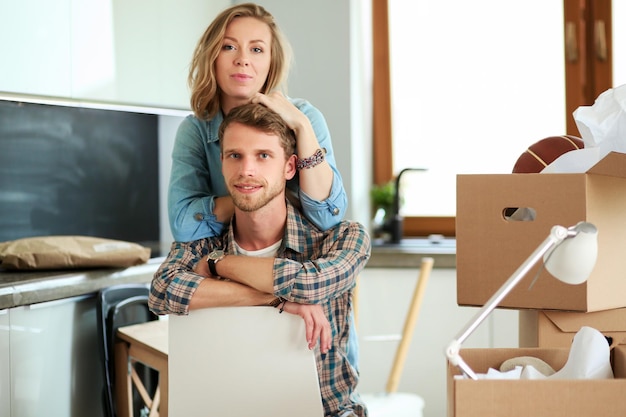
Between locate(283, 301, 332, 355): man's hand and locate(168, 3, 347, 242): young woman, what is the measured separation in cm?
21

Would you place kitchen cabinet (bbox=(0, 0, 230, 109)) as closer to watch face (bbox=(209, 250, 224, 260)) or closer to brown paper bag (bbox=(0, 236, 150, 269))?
brown paper bag (bbox=(0, 236, 150, 269))

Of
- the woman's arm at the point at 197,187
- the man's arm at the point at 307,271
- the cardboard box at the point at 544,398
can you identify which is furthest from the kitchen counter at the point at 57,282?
the cardboard box at the point at 544,398

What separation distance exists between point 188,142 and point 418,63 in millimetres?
2125

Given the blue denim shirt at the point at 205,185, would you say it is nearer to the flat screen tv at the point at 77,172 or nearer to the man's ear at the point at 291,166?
the man's ear at the point at 291,166

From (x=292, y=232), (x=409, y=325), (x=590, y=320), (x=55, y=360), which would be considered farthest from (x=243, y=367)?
(x=409, y=325)

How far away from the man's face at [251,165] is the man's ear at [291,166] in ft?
0.09

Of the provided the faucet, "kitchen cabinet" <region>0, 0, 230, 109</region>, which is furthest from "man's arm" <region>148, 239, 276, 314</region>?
the faucet

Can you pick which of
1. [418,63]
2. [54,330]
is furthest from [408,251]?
[54,330]

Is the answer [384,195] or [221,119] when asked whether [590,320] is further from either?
[384,195]

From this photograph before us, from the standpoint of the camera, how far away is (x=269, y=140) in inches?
69.2

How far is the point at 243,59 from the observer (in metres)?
1.84

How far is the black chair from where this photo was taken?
8.59ft

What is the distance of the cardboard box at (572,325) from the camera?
170 cm

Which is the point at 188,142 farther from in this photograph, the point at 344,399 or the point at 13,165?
the point at 13,165
